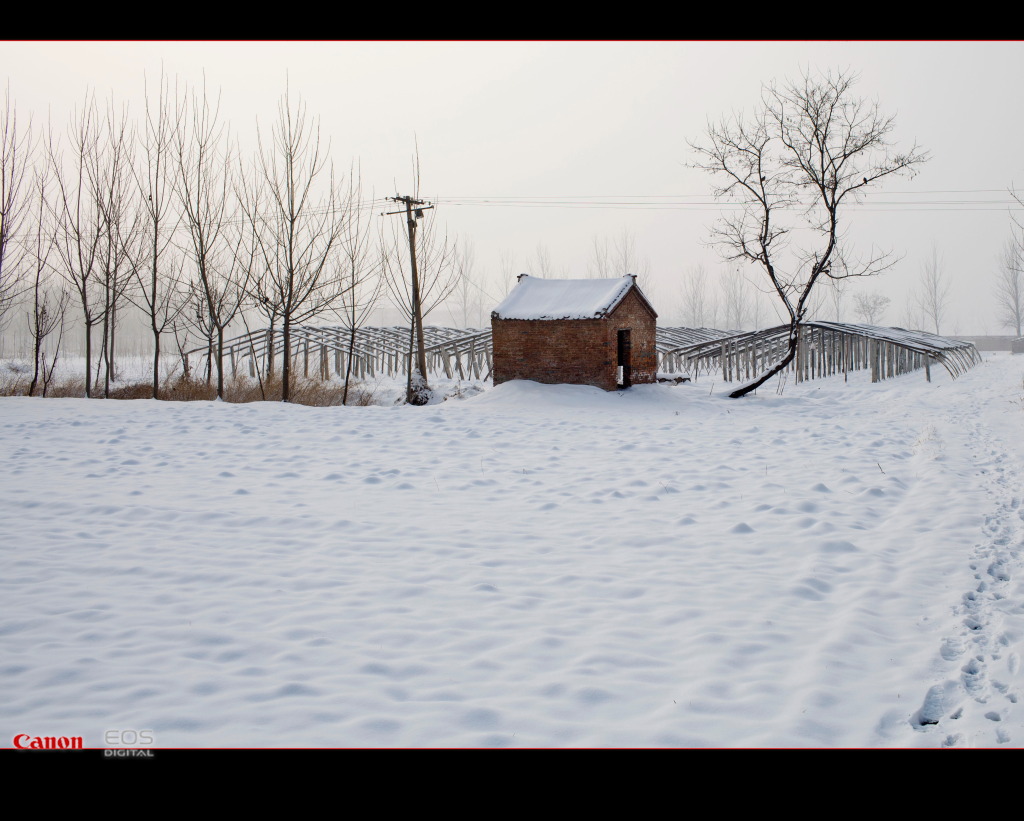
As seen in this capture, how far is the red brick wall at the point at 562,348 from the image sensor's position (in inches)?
714

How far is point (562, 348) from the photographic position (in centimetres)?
1836

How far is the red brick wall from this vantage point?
1812 cm

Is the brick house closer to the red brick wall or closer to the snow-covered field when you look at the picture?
the red brick wall

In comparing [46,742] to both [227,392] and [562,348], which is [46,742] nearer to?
[562,348]

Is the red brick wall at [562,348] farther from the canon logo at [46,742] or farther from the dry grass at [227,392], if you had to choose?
the canon logo at [46,742]

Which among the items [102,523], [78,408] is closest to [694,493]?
[102,523]

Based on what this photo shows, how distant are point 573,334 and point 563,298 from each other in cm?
146

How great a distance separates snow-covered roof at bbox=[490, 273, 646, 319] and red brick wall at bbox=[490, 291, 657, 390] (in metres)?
0.20

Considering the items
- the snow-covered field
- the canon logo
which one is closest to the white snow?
the snow-covered field

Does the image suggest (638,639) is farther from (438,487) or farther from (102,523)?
(102,523)

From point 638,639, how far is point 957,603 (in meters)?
2.36

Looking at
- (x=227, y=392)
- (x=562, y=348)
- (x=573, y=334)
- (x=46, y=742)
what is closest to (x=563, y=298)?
(x=573, y=334)
